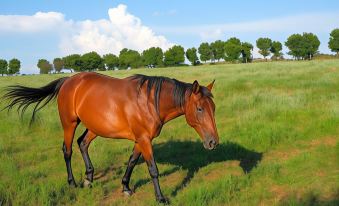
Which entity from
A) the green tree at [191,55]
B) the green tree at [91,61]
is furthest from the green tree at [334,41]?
the green tree at [91,61]

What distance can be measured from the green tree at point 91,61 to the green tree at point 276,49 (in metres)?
50.2

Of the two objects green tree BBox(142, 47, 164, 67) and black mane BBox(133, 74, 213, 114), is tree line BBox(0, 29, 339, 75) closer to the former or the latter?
green tree BBox(142, 47, 164, 67)

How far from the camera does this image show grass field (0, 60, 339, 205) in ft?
18.2

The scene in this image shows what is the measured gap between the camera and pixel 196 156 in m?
7.87

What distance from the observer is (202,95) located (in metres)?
5.12

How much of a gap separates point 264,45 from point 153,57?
3063cm

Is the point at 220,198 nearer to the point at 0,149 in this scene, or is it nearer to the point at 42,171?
the point at 42,171

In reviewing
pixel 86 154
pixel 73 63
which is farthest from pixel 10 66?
pixel 86 154

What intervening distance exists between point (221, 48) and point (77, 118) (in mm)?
97505

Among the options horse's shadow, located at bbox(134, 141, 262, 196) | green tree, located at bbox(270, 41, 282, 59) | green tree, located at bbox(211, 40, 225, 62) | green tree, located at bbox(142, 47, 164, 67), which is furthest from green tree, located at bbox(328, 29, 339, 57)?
horse's shadow, located at bbox(134, 141, 262, 196)

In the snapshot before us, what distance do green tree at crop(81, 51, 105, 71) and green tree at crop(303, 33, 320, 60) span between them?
57.4 meters

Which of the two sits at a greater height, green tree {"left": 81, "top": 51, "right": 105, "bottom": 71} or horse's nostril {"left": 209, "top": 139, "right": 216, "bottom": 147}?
horse's nostril {"left": 209, "top": 139, "right": 216, "bottom": 147}

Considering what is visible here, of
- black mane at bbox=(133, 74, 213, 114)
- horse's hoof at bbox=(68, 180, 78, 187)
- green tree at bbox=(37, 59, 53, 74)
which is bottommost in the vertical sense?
green tree at bbox=(37, 59, 53, 74)

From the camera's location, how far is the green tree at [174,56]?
323 feet
